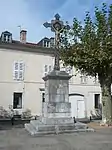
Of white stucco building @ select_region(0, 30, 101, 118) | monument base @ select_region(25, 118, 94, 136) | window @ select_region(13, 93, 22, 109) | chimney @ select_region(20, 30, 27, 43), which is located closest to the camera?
monument base @ select_region(25, 118, 94, 136)

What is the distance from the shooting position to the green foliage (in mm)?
13727

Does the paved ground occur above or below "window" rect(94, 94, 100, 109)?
below

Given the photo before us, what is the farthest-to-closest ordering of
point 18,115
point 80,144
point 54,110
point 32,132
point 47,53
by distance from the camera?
point 47,53, point 18,115, point 54,110, point 32,132, point 80,144

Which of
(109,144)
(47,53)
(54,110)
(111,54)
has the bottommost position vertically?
(109,144)

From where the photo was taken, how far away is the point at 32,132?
1100 centimetres

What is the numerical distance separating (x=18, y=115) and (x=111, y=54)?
13638 millimetres

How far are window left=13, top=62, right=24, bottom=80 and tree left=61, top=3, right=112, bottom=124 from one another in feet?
32.1

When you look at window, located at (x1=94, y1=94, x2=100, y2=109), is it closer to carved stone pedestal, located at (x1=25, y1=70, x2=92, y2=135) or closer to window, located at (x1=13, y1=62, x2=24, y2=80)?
window, located at (x1=13, y1=62, x2=24, y2=80)

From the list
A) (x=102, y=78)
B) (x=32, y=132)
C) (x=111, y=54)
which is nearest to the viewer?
(x=32, y=132)

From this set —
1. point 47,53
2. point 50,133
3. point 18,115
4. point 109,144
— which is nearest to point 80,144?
point 109,144

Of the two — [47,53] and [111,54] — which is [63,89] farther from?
[47,53]

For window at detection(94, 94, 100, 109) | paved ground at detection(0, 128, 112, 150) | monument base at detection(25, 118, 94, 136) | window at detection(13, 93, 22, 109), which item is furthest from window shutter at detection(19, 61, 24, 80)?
paved ground at detection(0, 128, 112, 150)

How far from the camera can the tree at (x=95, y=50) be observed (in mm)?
13750

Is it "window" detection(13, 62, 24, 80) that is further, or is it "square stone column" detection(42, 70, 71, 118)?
"window" detection(13, 62, 24, 80)
